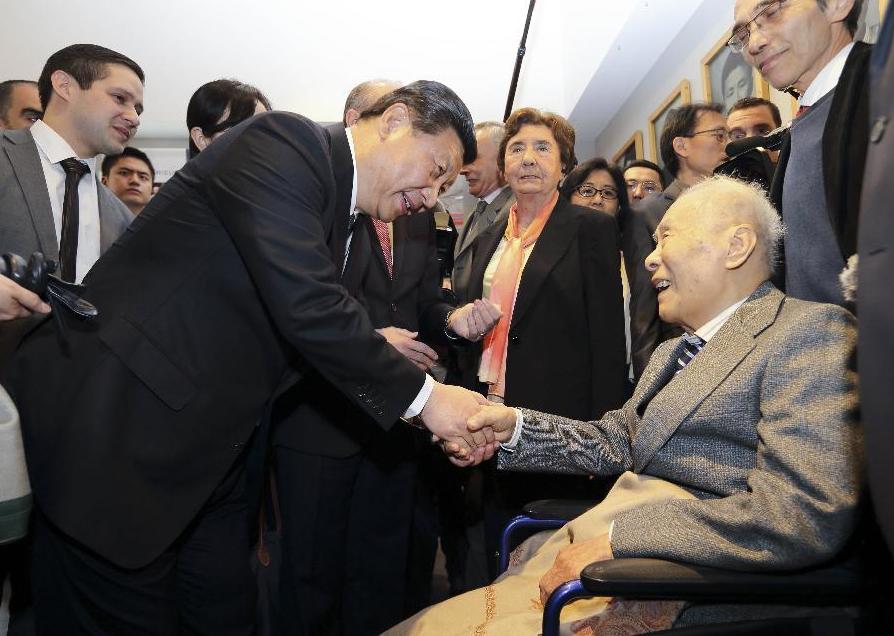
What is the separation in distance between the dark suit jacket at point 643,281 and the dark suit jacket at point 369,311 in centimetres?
71

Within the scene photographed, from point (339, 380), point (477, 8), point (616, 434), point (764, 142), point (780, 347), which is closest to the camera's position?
point (780, 347)

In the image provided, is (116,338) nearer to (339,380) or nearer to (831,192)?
(339,380)

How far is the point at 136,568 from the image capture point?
1.52 m

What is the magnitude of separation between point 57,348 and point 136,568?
0.45 m

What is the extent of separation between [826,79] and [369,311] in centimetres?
136

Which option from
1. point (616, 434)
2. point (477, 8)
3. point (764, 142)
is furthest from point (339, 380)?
point (477, 8)

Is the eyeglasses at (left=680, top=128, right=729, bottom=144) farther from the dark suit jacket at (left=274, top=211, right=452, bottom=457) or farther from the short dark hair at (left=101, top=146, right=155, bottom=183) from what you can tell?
the short dark hair at (left=101, top=146, right=155, bottom=183)

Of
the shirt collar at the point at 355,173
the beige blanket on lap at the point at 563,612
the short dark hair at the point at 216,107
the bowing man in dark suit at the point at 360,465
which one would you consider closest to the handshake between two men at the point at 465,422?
the beige blanket on lap at the point at 563,612

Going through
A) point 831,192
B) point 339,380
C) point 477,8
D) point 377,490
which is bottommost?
point 377,490

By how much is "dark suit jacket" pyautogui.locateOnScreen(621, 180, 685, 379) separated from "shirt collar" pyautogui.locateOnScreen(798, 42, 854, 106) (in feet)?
2.40

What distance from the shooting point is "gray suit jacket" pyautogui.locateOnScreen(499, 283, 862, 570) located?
1.23 m

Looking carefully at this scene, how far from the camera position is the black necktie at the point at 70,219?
2207 millimetres

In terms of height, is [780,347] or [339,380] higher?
[780,347]

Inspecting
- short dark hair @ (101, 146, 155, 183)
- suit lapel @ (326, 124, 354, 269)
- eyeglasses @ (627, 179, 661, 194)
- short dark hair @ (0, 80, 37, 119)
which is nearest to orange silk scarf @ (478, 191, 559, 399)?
suit lapel @ (326, 124, 354, 269)
